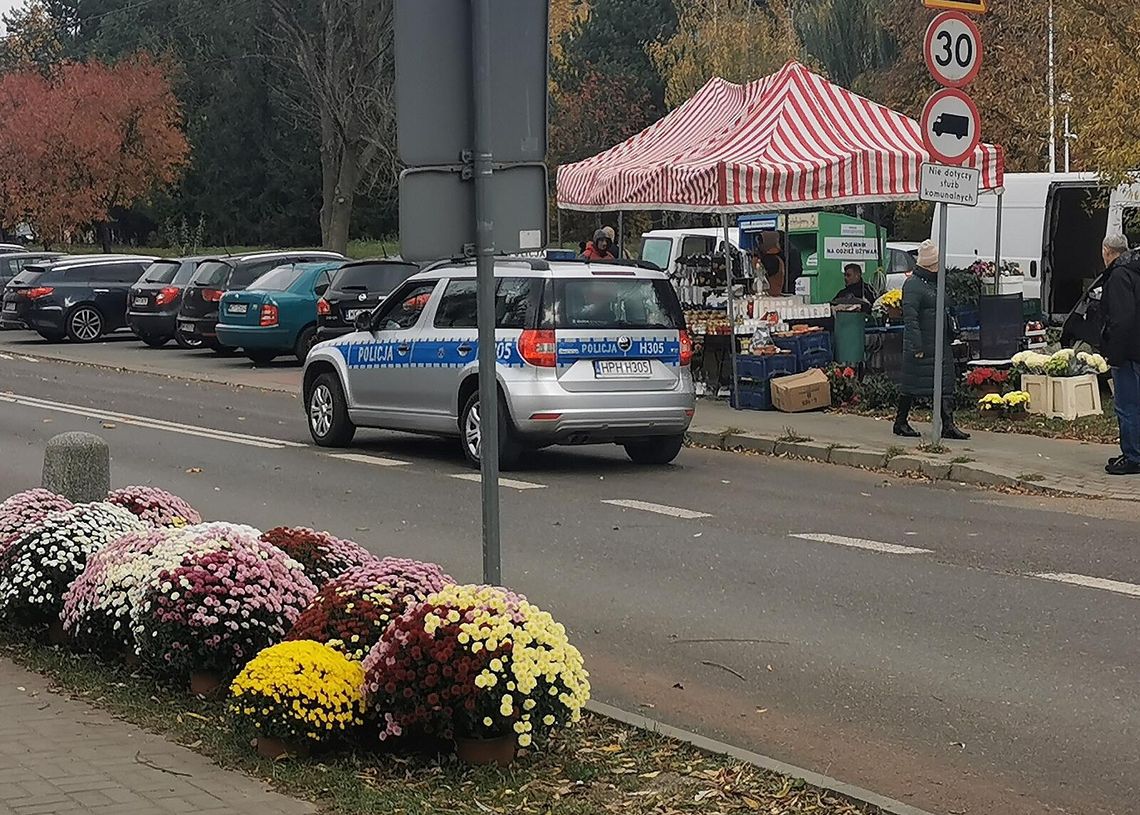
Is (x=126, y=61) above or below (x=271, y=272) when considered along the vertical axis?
above

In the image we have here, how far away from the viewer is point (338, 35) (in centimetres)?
4525

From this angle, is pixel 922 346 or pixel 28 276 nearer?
pixel 922 346

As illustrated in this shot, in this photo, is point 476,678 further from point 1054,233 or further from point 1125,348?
point 1054,233

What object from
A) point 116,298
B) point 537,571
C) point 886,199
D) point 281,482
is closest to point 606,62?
point 116,298

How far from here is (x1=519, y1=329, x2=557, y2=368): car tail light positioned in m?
13.8

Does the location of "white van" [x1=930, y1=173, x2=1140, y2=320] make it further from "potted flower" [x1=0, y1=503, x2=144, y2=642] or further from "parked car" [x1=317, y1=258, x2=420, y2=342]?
"potted flower" [x1=0, y1=503, x2=144, y2=642]

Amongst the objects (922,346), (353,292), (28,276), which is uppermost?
(28,276)

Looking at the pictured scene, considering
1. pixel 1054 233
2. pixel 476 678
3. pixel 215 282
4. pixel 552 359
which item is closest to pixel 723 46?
pixel 215 282

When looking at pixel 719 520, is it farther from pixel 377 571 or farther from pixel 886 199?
pixel 886 199

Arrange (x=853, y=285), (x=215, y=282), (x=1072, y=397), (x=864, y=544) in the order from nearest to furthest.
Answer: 1. (x=864, y=544)
2. (x=1072, y=397)
3. (x=853, y=285)
4. (x=215, y=282)

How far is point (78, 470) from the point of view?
29.8 ft

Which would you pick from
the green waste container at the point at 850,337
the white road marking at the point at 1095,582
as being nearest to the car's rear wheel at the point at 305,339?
the green waste container at the point at 850,337

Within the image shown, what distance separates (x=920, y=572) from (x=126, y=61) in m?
58.7

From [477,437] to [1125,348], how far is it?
5440 mm
